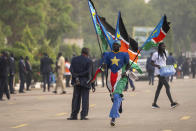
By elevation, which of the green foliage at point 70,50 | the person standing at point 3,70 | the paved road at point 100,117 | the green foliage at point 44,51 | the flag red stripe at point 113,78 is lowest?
the paved road at point 100,117

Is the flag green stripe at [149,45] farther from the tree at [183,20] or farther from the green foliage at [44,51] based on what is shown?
the tree at [183,20]

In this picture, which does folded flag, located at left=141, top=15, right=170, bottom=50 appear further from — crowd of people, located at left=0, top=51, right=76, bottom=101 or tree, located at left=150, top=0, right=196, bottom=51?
tree, located at left=150, top=0, right=196, bottom=51

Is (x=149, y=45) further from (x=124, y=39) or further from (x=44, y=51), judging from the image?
(x=44, y=51)

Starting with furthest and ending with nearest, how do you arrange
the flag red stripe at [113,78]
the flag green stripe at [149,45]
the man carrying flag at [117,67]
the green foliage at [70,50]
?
1. the green foliage at [70,50]
2. the flag green stripe at [149,45]
3. the flag red stripe at [113,78]
4. the man carrying flag at [117,67]

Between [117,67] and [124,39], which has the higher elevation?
[124,39]

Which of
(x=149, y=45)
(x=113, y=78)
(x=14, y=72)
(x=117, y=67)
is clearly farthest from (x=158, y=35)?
(x=14, y=72)

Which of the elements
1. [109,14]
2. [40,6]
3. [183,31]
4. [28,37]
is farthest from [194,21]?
A: [28,37]

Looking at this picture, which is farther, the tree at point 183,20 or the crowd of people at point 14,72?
the tree at point 183,20

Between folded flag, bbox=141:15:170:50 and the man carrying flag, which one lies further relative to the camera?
folded flag, bbox=141:15:170:50

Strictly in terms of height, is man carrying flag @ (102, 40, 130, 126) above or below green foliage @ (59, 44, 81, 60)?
below

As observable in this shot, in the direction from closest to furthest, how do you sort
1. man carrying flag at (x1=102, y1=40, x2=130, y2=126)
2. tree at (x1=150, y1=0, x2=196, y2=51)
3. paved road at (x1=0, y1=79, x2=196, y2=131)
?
paved road at (x1=0, y1=79, x2=196, y2=131), man carrying flag at (x1=102, y1=40, x2=130, y2=126), tree at (x1=150, y1=0, x2=196, y2=51)

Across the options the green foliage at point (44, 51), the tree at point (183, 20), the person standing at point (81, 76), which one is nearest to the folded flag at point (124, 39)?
the person standing at point (81, 76)

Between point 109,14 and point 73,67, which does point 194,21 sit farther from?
point 73,67

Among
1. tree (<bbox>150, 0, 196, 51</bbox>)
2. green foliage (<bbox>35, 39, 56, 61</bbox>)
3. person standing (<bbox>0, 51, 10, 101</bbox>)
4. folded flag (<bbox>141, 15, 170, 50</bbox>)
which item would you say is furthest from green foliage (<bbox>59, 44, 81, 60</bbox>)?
folded flag (<bbox>141, 15, 170, 50</bbox>)
